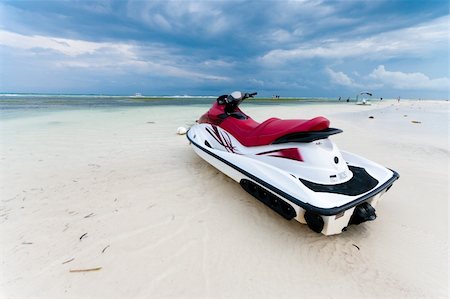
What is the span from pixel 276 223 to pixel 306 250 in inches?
17.0

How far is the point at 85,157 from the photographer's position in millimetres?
4293

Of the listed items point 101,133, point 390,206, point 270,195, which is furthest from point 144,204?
point 101,133

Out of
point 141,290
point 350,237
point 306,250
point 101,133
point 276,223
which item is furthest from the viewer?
point 101,133

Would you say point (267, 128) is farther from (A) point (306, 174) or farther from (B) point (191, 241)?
(B) point (191, 241)

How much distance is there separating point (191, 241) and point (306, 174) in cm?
130

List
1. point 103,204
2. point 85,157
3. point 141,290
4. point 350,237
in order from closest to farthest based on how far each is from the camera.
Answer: point 141,290, point 350,237, point 103,204, point 85,157

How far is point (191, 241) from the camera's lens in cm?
210

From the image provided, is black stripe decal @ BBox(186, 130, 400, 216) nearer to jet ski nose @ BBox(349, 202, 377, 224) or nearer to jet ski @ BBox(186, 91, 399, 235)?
jet ski @ BBox(186, 91, 399, 235)

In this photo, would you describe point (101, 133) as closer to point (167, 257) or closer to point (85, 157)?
point (85, 157)

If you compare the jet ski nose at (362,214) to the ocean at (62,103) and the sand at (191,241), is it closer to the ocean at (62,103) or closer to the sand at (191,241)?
the sand at (191,241)

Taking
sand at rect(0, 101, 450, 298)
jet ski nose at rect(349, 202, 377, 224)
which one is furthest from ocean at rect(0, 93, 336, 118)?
jet ski nose at rect(349, 202, 377, 224)

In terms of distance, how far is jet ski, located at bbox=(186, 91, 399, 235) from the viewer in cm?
192

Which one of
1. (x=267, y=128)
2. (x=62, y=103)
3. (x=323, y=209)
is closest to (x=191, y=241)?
(x=323, y=209)

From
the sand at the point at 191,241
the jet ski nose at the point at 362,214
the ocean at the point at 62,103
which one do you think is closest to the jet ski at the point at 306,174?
the jet ski nose at the point at 362,214
